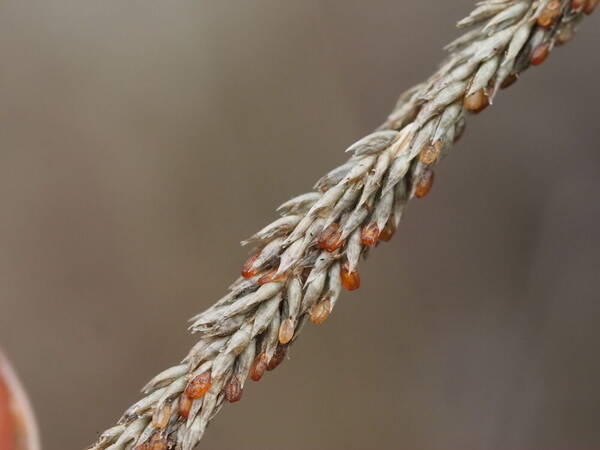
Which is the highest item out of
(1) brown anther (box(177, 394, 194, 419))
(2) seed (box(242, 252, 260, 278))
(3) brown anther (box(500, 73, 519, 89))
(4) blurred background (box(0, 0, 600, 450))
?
(4) blurred background (box(0, 0, 600, 450))

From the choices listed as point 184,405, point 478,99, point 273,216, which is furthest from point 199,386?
point 273,216

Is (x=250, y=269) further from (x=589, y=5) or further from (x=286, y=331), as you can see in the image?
(x=589, y=5)

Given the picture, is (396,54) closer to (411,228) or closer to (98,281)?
(411,228)

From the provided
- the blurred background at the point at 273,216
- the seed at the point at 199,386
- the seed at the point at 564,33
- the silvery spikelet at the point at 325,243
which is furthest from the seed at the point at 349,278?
the blurred background at the point at 273,216

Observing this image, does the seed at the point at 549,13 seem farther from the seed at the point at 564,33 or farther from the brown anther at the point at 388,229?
the brown anther at the point at 388,229

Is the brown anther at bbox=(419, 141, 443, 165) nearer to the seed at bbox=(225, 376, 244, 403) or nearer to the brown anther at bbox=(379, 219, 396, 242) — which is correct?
the brown anther at bbox=(379, 219, 396, 242)

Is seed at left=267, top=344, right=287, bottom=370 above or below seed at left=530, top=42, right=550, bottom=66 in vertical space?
below

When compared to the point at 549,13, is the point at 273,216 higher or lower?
higher

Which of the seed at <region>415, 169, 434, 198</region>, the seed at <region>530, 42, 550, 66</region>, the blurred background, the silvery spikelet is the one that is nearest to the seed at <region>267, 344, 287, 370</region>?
the silvery spikelet
